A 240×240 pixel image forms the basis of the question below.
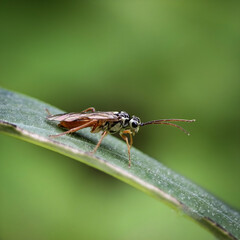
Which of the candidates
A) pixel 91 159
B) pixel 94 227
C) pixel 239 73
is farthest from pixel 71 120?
pixel 239 73

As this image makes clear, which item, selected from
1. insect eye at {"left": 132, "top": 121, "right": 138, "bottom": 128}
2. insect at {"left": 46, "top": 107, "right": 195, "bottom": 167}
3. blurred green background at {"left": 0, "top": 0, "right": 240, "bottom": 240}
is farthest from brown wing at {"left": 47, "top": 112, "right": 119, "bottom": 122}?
blurred green background at {"left": 0, "top": 0, "right": 240, "bottom": 240}

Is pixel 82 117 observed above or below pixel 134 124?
below

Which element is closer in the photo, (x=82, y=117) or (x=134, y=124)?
(x=82, y=117)

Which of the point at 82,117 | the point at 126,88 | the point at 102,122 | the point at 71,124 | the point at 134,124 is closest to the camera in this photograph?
the point at 71,124

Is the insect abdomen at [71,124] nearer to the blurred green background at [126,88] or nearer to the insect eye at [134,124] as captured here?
the insect eye at [134,124]

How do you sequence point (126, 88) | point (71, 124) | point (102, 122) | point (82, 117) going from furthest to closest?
point (126, 88), point (102, 122), point (82, 117), point (71, 124)

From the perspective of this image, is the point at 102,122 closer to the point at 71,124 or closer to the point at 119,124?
the point at 119,124

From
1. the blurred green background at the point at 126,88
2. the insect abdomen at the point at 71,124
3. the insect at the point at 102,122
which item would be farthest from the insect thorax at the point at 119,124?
the blurred green background at the point at 126,88

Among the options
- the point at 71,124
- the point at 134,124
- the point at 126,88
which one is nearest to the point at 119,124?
the point at 134,124
